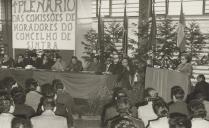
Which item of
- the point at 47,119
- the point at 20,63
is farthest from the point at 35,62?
the point at 47,119

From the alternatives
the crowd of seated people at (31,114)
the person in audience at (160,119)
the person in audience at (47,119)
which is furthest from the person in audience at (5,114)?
the person in audience at (160,119)

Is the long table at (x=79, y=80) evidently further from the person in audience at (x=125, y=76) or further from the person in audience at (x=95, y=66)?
the person in audience at (x=95, y=66)

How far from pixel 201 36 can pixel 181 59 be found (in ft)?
5.24

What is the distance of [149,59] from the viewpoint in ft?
44.7

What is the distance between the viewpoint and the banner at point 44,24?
688 inches

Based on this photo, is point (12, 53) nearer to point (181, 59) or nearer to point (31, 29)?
point (31, 29)

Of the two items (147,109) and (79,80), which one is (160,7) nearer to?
(79,80)

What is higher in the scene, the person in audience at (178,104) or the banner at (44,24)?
the banner at (44,24)

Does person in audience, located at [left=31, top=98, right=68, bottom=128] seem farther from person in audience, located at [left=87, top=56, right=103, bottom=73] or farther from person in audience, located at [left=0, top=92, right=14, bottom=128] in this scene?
person in audience, located at [left=87, top=56, right=103, bottom=73]

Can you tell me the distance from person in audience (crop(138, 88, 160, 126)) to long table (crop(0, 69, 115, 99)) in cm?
603

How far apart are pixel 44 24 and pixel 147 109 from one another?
12429 millimetres

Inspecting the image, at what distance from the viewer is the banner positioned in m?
17.5

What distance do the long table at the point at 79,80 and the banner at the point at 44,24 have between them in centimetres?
323

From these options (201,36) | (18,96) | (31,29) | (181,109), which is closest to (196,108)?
(181,109)
